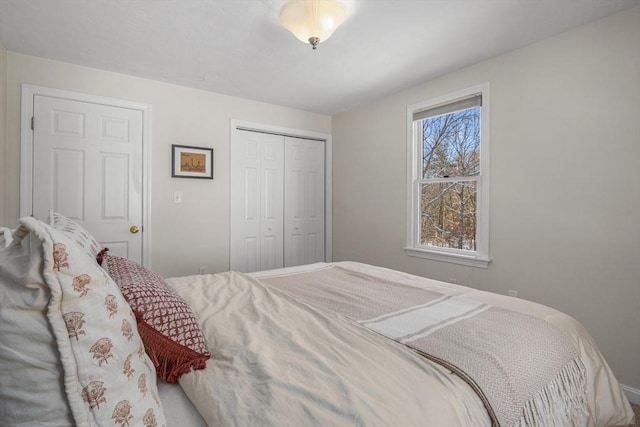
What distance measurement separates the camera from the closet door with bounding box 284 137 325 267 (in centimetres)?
409

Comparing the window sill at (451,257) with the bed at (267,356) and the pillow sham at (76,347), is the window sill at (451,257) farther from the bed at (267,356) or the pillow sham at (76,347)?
the pillow sham at (76,347)

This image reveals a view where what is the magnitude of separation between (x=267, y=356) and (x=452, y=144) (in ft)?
9.01

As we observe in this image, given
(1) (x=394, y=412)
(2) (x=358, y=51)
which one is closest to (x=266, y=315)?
(1) (x=394, y=412)

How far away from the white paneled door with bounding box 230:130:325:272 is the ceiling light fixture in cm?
186

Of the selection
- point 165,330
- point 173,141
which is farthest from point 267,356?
point 173,141

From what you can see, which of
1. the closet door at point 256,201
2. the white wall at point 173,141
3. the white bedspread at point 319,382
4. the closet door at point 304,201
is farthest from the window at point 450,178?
the white bedspread at point 319,382

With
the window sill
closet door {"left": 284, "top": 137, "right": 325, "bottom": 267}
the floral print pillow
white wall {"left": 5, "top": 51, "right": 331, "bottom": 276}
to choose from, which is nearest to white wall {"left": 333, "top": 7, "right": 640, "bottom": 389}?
the window sill

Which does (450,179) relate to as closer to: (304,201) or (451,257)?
(451,257)

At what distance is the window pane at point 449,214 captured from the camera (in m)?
2.88

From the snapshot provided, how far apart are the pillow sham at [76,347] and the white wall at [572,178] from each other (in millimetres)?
2660

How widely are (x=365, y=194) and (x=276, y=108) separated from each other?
1.55m

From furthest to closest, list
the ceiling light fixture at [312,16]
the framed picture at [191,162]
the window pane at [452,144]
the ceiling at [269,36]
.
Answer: the framed picture at [191,162]
the window pane at [452,144]
the ceiling at [269,36]
the ceiling light fixture at [312,16]

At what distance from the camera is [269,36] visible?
2279mm

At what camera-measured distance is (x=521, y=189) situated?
8.12 feet
